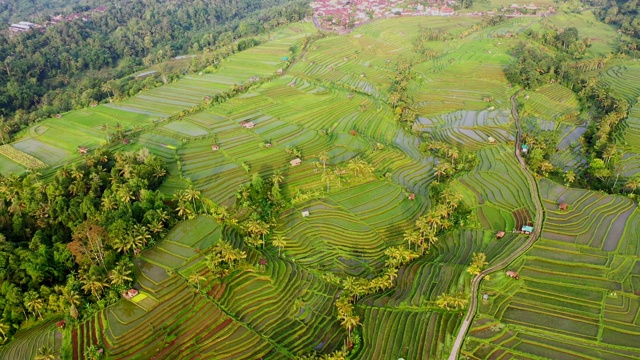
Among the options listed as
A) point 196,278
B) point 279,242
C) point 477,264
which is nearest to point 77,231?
point 196,278

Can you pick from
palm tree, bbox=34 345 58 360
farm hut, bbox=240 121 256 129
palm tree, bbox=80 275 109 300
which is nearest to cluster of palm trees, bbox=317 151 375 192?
farm hut, bbox=240 121 256 129

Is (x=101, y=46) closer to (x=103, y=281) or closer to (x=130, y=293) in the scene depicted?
(x=103, y=281)

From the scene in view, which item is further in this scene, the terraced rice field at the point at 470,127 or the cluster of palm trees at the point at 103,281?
the terraced rice field at the point at 470,127

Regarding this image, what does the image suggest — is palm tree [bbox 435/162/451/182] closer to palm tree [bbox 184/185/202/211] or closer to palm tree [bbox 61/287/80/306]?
palm tree [bbox 184/185/202/211]

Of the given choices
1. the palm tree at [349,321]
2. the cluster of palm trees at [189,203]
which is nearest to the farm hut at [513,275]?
the palm tree at [349,321]

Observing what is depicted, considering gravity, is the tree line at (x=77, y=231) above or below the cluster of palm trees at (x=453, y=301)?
above

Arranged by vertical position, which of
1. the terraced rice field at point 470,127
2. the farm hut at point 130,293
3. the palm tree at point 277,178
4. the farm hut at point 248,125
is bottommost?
the terraced rice field at point 470,127

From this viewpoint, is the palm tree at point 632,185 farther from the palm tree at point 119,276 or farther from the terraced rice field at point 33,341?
the terraced rice field at point 33,341
